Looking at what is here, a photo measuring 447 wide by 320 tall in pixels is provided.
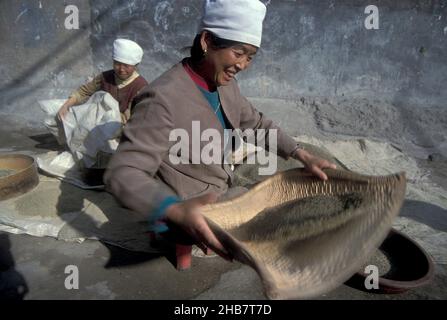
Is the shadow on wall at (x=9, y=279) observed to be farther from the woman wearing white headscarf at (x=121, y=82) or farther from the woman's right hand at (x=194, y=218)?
the woman wearing white headscarf at (x=121, y=82)

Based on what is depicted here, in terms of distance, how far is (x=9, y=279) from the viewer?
2.49 metres

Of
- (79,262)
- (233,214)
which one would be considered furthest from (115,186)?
(79,262)

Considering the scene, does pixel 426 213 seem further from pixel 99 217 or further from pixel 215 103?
pixel 99 217

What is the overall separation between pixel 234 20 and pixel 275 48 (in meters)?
4.01

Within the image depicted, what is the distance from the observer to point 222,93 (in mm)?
2178

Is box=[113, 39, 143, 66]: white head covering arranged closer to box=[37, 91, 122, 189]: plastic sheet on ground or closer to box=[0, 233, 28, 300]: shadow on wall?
box=[37, 91, 122, 189]: plastic sheet on ground

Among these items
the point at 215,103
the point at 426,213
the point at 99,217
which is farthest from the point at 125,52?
the point at 426,213

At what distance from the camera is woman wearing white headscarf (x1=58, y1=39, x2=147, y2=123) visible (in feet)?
12.8

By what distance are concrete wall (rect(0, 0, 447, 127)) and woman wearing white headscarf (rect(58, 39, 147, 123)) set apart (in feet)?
4.92

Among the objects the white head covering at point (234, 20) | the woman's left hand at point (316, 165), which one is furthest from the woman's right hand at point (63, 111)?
the woman's left hand at point (316, 165)

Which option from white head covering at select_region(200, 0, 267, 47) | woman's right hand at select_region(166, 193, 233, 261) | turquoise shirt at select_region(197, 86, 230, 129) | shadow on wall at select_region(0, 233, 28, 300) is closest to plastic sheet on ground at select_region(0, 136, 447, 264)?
shadow on wall at select_region(0, 233, 28, 300)

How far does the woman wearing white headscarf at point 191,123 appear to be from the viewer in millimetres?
1442

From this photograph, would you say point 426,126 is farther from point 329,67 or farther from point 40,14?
point 40,14
